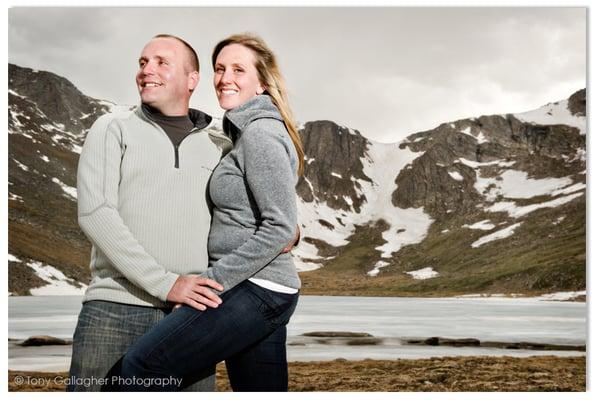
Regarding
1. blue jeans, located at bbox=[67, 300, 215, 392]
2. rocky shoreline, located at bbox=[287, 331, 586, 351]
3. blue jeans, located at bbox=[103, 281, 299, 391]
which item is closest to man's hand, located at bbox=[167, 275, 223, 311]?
blue jeans, located at bbox=[103, 281, 299, 391]

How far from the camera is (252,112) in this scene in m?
3.65

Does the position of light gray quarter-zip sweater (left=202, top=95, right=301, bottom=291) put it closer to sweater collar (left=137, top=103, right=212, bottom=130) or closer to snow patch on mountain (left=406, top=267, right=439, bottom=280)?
sweater collar (left=137, top=103, right=212, bottom=130)

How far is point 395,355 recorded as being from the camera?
113 feet

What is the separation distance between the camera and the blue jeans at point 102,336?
12.8 ft

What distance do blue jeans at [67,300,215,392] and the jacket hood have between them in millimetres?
1367

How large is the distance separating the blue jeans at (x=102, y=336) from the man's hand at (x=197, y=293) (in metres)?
0.50

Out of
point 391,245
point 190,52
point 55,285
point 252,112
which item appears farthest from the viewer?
point 391,245

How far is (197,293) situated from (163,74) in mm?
1678

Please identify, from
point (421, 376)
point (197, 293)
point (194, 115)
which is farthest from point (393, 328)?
point (197, 293)

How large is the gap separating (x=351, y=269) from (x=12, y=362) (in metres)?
128

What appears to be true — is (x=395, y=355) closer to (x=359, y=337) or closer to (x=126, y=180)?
(x=359, y=337)

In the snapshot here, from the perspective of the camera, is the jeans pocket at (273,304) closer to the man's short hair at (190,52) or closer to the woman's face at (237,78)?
the woman's face at (237,78)

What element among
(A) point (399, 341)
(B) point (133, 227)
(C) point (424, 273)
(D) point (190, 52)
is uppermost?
(C) point (424, 273)

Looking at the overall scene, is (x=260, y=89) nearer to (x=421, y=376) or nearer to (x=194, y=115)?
(x=194, y=115)
